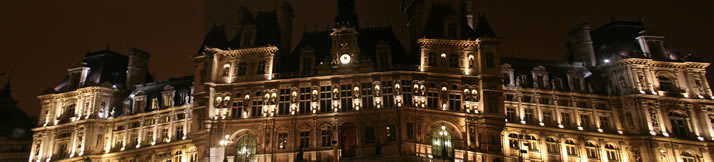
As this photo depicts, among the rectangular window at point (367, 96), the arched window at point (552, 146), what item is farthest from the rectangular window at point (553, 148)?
the rectangular window at point (367, 96)

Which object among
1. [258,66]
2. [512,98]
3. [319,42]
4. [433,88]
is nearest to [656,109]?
[512,98]

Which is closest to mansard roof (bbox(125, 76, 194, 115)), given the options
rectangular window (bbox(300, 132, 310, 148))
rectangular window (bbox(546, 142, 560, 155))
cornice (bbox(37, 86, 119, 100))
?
cornice (bbox(37, 86, 119, 100))

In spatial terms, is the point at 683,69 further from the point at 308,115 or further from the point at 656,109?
the point at 308,115

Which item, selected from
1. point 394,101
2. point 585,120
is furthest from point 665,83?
point 394,101

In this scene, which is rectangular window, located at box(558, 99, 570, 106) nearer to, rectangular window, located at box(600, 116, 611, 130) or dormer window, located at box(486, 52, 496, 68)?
rectangular window, located at box(600, 116, 611, 130)

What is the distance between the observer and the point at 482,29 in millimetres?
54469

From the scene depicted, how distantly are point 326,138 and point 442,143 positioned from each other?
378 inches

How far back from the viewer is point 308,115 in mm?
50844

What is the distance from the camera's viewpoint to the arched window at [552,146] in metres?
55.8

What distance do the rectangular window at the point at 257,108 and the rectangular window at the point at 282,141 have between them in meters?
2.93

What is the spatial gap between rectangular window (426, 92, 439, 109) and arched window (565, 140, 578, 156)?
1461 cm

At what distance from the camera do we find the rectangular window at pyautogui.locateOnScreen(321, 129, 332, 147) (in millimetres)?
49812

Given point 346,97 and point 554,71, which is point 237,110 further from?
point 554,71

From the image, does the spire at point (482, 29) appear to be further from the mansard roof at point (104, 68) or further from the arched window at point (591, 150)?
the mansard roof at point (104, 68)
